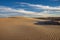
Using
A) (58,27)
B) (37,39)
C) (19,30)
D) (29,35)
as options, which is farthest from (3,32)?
(58,27)

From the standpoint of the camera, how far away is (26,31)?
212 inches

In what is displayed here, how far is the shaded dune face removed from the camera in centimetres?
475

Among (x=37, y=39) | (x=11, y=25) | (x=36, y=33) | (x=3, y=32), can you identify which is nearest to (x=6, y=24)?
(x=11, y=25)

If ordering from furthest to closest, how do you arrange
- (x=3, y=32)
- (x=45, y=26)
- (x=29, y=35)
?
(x=45, y=26) < (x=3, y=32) < (x=29, y=35)

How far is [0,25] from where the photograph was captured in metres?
5.99

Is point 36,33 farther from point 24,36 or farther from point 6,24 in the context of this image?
point 6,24

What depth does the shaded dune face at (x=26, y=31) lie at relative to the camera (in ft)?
15.6

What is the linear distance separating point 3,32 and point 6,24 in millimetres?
811

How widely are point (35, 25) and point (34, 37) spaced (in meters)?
0.90

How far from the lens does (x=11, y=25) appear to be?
A: 601 centimetres

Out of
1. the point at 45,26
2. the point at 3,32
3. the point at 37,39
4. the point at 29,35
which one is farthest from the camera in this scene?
the point at 45,26

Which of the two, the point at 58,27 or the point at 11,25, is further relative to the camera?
the point at 11,25

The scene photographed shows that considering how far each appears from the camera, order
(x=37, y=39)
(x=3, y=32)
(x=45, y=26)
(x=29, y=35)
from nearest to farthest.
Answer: (x=37, y=39)
(x=29, y=35)
(x=3, y=32)
(x=45, y=26)

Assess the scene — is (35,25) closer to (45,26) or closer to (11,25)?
(45,26)
